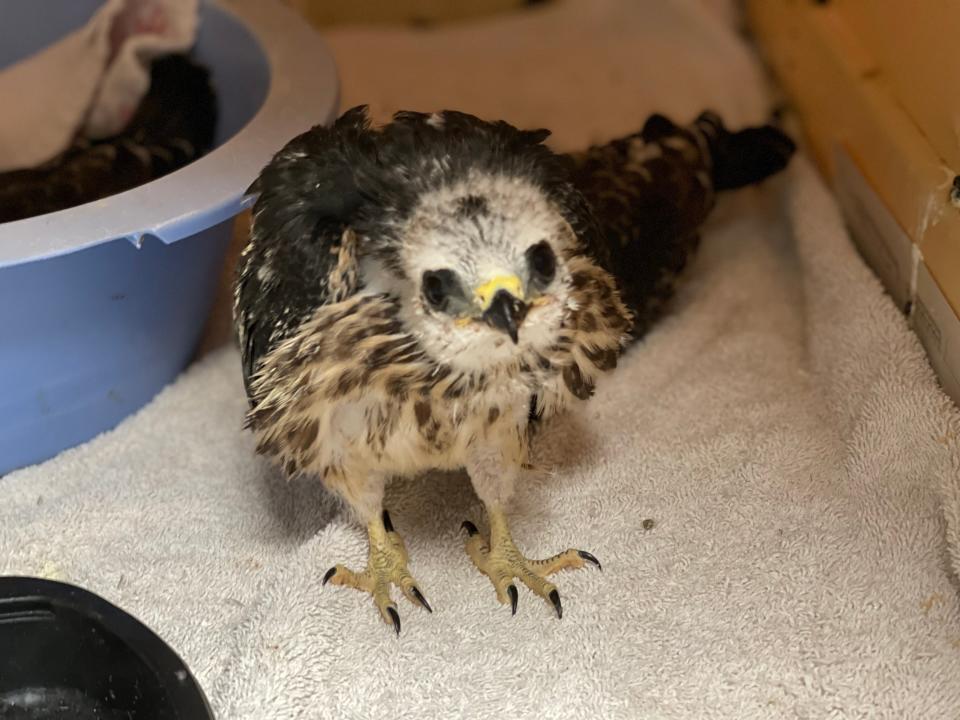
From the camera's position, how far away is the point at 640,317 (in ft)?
6.23

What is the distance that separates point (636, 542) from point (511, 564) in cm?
19

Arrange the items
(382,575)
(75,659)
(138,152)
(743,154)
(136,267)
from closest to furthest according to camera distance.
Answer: (75,659) < (382,575) < (136,267) < (138,152) < (743,154)

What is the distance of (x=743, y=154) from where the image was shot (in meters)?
2.10

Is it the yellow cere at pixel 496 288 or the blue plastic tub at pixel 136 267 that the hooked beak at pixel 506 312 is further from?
the blue plastic tub at pixel 136 267

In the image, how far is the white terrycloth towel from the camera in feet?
6.82

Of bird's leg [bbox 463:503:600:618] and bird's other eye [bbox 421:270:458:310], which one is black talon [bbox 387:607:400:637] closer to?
bird's leg [bbox 463:503:600:618]

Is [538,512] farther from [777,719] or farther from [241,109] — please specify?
[241,109]

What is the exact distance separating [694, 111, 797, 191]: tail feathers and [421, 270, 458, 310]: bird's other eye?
3.80 feet

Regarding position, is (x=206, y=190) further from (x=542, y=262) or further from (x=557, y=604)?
(x=557, y=604)

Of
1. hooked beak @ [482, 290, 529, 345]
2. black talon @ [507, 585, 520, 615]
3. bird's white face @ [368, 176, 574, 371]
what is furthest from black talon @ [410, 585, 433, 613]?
hooked beak @ [482, 290, 529, 345]

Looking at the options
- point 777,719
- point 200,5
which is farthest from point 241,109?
point 777,719

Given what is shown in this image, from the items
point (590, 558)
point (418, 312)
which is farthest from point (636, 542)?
point (418, 312)

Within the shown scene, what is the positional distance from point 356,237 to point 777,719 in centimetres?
77

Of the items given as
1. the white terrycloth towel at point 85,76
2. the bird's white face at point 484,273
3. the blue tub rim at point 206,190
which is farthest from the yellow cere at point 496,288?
the white terrycloth towel at point 85,76
